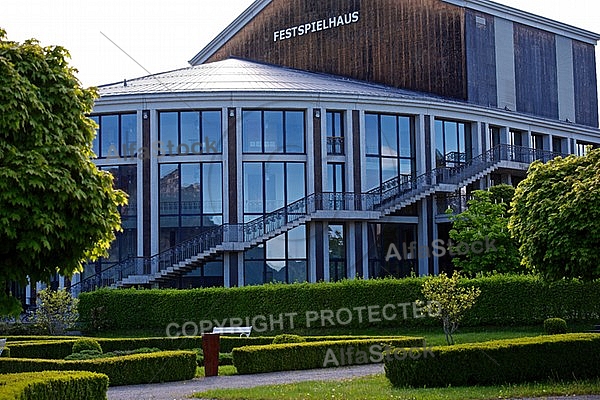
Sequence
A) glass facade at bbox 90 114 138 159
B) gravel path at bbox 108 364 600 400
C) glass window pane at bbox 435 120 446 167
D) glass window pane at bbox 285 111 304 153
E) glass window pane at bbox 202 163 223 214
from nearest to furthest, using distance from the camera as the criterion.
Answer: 1. gravel path at bbox 108 364 600 400
2. glass window pane at bbox 202 163 223 214
3. glass window pane at bbox 285 111 304 153
4. glass facade at bbox 90 114 138 159
5. glass window pane at bbox 435 120 446 167

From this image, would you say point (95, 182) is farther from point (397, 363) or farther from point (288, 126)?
point (288, 126)

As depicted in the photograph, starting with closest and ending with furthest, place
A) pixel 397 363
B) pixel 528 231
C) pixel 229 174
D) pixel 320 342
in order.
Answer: pixel 397 363
pixel 528 231
pixel 320 342
pixel 229 174

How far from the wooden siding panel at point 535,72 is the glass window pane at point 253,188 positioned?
17539 millimetres

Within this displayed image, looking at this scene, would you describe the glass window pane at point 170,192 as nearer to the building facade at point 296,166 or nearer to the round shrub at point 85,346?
the building facade at point 296,166

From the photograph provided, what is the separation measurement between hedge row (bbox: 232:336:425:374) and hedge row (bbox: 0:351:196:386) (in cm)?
142

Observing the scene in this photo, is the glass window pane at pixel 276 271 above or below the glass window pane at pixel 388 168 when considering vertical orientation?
below

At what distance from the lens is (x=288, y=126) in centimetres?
4312

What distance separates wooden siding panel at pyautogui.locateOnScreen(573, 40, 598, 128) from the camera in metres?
56.2

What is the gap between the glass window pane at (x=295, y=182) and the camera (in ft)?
140

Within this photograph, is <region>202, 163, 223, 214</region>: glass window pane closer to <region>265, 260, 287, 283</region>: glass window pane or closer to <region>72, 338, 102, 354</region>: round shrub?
<region>265, 260, 287, 283</region>: glass window pane

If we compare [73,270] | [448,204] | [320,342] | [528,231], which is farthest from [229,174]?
[73,270]

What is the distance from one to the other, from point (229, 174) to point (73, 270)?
29042mm

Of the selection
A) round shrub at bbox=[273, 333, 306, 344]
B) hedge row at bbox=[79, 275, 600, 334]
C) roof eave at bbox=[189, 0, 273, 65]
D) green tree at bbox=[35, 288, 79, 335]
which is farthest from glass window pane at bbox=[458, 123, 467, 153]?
round shrub at bbox=[273, 333, 306, 344]

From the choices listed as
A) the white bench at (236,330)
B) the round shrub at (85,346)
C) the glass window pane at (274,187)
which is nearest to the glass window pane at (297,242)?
the glass window pane at (274,187)
